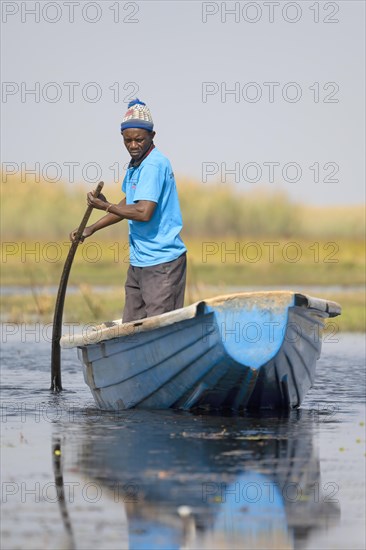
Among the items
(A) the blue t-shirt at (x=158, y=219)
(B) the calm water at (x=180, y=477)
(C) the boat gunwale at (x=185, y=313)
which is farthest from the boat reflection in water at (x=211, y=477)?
(A) the blue t-shirt at (x=158, y=219)

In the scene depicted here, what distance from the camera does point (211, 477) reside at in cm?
933

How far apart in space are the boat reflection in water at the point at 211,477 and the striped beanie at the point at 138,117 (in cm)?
227

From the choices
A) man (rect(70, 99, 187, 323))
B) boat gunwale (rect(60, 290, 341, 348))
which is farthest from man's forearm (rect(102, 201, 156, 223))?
boat gunwale (rect(60, 290, 341, 348))

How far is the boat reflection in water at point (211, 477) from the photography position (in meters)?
7.83

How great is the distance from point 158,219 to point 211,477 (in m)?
3.30

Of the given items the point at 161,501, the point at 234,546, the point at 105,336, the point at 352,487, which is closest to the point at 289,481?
the point at 352,487

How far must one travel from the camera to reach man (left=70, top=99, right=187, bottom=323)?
12062 mm

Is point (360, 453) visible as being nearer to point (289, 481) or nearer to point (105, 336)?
point (289, 481)

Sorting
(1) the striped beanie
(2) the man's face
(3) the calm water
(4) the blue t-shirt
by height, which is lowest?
(3) the calm water

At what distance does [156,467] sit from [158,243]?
2.85 metres

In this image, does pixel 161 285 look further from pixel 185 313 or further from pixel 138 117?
pixel 138 117

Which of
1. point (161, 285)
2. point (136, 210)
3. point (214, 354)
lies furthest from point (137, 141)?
point (214, 354)

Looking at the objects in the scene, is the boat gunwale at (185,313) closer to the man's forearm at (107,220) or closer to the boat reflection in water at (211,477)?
the boat reflection in water at (211,477)

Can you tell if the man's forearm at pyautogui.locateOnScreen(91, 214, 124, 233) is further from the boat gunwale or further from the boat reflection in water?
the boat reflection in water
